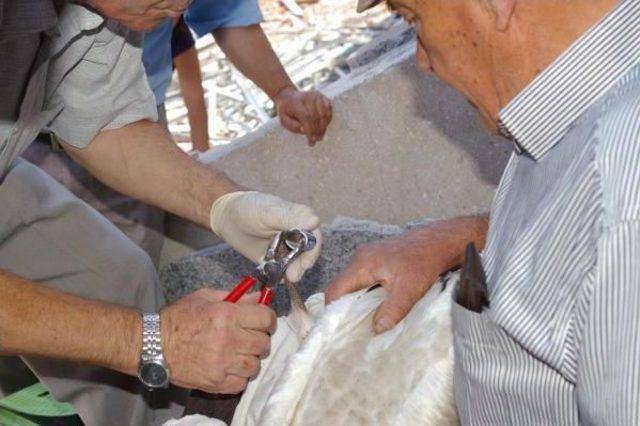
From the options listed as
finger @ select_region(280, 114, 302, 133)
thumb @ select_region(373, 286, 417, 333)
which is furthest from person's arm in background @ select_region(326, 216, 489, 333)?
finger @ select_region(280, 114, 302, 133)

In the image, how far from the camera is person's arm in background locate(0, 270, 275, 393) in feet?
6.45

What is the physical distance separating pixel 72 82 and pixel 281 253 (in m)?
0.67

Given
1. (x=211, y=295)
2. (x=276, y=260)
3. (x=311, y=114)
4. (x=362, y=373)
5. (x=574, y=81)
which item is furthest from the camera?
(x=311, y=114)

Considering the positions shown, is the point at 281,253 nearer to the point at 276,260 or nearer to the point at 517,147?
the point at 276,260

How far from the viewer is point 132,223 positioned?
10.3 feet

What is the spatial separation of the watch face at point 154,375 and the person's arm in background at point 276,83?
1116mm

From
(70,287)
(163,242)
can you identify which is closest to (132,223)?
(163,242)

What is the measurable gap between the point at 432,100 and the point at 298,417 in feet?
4.65

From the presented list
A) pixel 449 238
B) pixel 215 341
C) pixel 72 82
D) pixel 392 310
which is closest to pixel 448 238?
pixel 449 238

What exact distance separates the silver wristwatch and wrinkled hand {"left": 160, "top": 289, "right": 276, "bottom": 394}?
0.04ft

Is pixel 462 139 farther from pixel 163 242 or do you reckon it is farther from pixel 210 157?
pixel 163 242

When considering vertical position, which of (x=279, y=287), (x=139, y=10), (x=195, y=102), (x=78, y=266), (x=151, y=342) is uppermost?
(x=139, y=10)

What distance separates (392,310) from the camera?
5.90 feet

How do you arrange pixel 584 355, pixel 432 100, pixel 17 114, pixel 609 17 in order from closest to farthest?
pixel 584 355 → pixel 609 17 → pixel 17 114 → pixel 432 100
